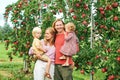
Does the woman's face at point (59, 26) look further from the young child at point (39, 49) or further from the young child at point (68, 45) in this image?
the young child at point (39, 49)

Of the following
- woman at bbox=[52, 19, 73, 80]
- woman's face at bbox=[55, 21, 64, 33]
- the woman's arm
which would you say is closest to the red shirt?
woman at bbox=[52, 19, 73, 80]

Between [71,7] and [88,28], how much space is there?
75 cm

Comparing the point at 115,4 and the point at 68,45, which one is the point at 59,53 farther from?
the point at 115,4

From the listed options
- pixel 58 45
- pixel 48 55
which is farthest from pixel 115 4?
pixel 48 55

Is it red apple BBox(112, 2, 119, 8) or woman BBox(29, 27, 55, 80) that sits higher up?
red apple BBox(112, 2, 119, 8)

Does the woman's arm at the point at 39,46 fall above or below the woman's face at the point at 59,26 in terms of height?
below

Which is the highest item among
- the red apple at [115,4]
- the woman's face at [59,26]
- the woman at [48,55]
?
the red apple at [115,4]

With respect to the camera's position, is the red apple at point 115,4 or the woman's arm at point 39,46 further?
the red apple at point 115,4

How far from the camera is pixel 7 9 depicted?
14812 mm

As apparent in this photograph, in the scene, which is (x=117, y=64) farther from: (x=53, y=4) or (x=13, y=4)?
(x=13, y=4)

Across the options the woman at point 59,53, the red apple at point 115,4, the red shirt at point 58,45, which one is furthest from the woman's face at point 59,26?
the red apple at point 115,4

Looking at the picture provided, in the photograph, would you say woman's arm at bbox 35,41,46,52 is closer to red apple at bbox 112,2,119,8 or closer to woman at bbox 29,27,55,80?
woman at bbox 29,27,55,80

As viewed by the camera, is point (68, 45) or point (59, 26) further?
point (68, 45)

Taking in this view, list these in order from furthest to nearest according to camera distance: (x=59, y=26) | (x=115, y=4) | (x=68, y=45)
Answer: (x=115, y=4), (x=68, y=45), (x=59, y=26)
